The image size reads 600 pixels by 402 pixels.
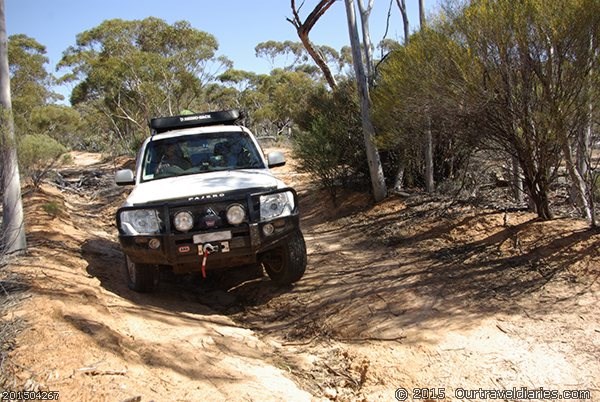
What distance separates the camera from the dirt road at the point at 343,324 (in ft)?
10.4

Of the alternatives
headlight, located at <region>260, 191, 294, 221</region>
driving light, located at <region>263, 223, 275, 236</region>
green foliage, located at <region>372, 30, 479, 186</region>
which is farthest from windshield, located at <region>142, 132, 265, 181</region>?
green foliage, located at <region>372, 30, 479, 186</region>

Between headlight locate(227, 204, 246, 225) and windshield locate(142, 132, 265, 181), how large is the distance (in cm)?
120

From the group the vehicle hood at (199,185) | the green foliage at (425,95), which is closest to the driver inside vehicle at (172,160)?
the vehicle hood at (199,185)

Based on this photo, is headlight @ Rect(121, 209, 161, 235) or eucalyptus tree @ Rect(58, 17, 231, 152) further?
eucalyptus tree @ Rect(58, 17, 231, 152)

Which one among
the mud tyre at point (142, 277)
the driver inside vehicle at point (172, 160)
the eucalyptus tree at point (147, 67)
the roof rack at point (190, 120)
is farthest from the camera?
the eucalyptus tree at point (147, 67)

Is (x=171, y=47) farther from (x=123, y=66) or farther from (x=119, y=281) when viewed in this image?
(x=119, y=281)

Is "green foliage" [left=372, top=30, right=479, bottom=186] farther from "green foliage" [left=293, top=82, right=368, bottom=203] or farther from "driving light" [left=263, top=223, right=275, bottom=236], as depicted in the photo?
"driving light" [left=263, top=223, right=275, bottom=236]

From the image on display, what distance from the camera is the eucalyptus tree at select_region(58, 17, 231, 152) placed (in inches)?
1064

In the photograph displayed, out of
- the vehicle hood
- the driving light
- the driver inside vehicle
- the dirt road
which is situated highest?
the driver inside vehicle

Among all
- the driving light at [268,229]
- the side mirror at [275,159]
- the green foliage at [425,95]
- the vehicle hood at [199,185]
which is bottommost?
the driving light at [268,229]

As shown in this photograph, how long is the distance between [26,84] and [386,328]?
28.4 meters

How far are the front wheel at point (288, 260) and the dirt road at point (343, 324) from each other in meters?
0.17

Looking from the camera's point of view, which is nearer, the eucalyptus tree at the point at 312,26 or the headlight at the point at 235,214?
the headlight at the point at 235,214

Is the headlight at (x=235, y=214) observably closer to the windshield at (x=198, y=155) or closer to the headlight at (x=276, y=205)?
the headlight at (x=276, y=205)
